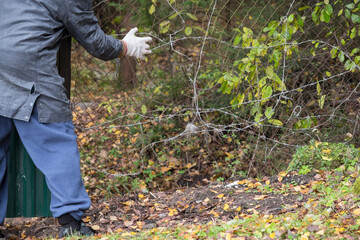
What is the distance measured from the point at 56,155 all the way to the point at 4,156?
417mm

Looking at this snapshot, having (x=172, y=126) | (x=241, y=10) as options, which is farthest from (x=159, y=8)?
(x=172, y=126)

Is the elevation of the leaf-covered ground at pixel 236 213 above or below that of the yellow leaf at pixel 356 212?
below

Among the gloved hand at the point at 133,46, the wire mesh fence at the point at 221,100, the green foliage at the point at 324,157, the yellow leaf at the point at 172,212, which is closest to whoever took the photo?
the gloved hand at the point at 133,46

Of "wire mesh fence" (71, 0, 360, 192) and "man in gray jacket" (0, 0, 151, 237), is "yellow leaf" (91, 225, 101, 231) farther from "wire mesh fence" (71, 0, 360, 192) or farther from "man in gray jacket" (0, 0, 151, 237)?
"wire mesh fence" (71, 0, 360, 192)

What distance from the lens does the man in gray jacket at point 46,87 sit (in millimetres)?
2738

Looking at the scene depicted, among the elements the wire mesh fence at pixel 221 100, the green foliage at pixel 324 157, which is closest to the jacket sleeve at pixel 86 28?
the wire mesh fence at pixel 221 100

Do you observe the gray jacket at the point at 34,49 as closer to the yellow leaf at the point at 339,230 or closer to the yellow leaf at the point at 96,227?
the yellow leaf at the point at 96,227

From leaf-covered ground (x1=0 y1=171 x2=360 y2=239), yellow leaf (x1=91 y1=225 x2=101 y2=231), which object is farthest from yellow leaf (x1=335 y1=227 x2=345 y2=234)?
yellow leaf (x1=91 y1=225 x2=101 y2=231)

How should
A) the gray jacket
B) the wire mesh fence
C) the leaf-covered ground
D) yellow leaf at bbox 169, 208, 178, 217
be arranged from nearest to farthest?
the leaf-covered ground < the gray jacket < yellow leaf at bbox 169, 208, 178, 217 < the wire mesh fence

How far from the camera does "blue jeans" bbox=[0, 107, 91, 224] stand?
2.87 metres

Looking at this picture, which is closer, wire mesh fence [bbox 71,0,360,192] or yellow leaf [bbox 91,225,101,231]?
yellow leaf [bbox 91,225,101,231]

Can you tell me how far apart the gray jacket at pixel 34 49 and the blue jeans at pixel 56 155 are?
78 millimetres

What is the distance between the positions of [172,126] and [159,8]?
1294 millimetres

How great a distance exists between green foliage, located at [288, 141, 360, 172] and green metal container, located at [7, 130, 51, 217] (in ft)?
6.50
